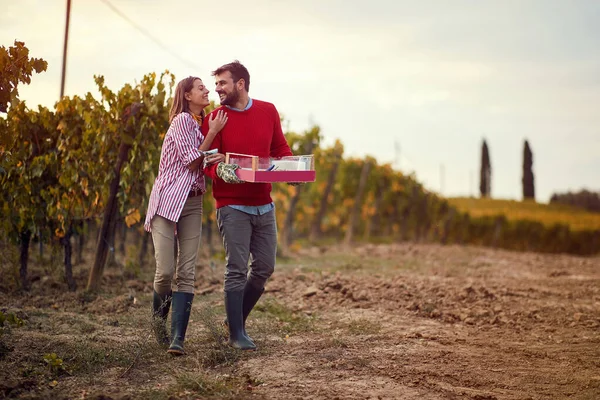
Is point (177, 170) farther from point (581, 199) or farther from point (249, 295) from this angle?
point (581, 199)

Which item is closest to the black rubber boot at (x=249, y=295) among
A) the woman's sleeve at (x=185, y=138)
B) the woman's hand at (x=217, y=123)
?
the woman's sleeve at (x=185, y=138)

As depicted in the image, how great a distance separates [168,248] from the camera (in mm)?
4859

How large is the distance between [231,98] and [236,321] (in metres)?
1.51

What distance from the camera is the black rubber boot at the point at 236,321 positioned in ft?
16.4

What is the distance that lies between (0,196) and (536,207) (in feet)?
→ 88.9

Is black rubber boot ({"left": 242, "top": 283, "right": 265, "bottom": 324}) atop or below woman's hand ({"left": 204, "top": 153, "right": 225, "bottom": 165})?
below

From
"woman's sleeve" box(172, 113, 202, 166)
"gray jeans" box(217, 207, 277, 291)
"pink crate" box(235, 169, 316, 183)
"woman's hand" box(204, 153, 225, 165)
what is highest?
"woman's sleeve" box(172, 113, 202, 166)

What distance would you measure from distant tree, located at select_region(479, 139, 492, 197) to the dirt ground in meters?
→ 28.9

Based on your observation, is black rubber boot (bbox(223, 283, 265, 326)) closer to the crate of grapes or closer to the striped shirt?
the striped shirt

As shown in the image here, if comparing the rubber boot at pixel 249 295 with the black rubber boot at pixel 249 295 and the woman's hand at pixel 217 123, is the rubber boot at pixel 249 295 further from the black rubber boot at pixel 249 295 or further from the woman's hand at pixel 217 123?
the woman's hand at pixel 217 123

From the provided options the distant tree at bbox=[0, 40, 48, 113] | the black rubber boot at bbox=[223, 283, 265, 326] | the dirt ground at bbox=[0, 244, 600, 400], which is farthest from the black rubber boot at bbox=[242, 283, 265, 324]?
the distant tree at bbox=[0, 40, 48, 113]

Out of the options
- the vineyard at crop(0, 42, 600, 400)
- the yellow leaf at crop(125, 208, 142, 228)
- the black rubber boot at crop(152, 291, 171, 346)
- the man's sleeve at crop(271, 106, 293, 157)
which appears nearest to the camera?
the vineyard at crop(0, 42, 600, 400)

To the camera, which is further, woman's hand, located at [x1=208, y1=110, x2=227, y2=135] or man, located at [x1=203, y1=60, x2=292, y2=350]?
man, located at [x1=203, y1=60, x2=292, y2=350]

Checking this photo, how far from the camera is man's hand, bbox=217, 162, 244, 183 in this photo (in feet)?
15.0
